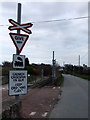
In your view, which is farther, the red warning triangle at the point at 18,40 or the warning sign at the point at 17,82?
the red warning triangle at the point at 18,40

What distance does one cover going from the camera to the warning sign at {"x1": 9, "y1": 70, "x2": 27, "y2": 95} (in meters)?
6.81

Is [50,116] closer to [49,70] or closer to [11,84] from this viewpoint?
[11,84]

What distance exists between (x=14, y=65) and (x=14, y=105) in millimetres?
1282

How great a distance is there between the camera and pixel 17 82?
694cm

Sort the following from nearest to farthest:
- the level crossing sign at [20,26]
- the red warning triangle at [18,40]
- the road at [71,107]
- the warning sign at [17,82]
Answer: the warning sign at [17,82]
the red warning triangle at [18,40]
the level crossing sign at [20,26]
the road at [71,107]

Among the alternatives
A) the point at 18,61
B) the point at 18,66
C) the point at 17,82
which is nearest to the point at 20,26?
the point at 18,61

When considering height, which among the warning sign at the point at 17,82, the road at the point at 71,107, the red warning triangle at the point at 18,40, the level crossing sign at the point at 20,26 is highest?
the level crossing sign at the point at 20,26

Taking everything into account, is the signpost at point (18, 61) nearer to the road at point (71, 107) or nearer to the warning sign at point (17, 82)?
the warning sign at point (17, 82)

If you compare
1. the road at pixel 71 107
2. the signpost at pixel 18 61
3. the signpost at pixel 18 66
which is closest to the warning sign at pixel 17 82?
the signpost at pixel 18 66

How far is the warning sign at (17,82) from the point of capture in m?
6.81

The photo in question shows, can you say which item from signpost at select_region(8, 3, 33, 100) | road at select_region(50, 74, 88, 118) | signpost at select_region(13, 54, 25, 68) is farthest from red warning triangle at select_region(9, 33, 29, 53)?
road at select_region(50, 74, 88, 118)

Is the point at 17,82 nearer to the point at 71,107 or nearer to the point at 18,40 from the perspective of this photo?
the point at 18,40

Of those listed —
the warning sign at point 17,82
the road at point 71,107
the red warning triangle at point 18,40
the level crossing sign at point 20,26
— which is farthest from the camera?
the road at point 71,107

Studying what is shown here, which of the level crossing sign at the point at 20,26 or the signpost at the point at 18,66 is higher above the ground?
the level crossing sign at the point at 20,26
